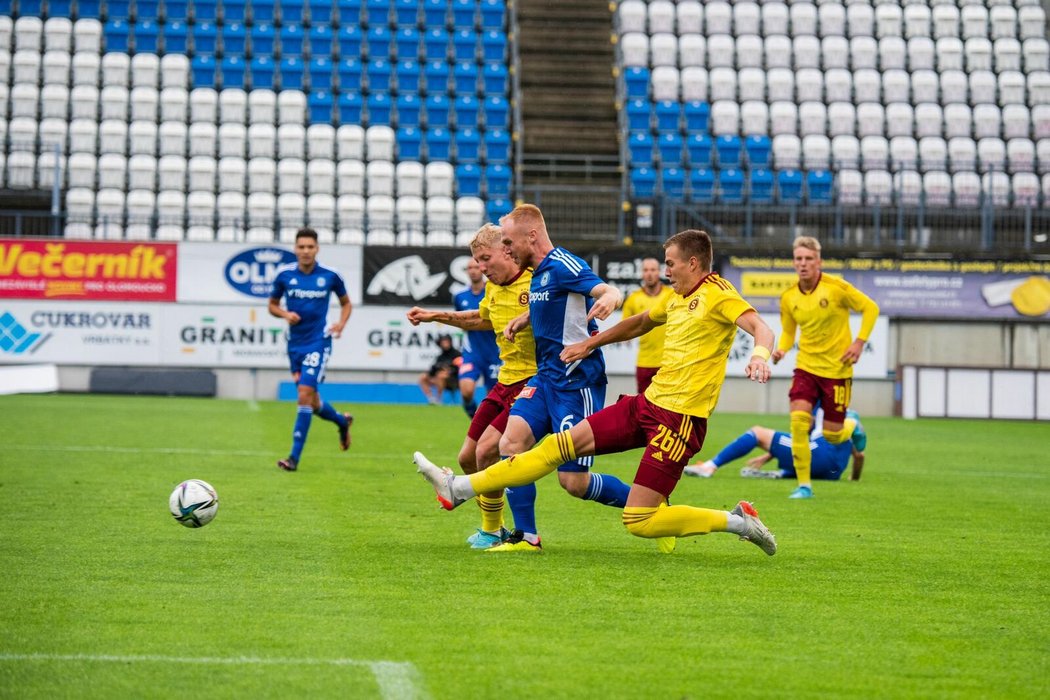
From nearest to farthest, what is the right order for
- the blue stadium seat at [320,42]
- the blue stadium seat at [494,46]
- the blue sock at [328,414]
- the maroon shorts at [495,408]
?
the maroon shorts at [495,408]
the blue sock at [328,414]
the blue stadium seat at [320,42]
the blue stadium seat at [494,46]

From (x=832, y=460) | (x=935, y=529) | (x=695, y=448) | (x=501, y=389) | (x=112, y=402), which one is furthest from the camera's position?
(x=112, y=402)

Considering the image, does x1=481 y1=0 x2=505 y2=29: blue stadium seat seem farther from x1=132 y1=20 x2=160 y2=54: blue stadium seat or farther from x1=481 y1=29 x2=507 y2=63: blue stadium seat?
x1=132 y1=20 x2=160 y2=54: blue stadium seat

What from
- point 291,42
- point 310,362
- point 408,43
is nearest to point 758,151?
point 408,43

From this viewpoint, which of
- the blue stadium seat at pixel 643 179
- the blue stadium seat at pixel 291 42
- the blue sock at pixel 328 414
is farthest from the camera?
the blue stadium seat at pixel 291 42

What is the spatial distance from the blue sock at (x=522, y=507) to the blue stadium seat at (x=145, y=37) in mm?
26875

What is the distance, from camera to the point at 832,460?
13.0 meters

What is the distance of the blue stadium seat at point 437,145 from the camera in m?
30.6

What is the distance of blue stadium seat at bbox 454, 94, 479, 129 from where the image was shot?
31516 mm

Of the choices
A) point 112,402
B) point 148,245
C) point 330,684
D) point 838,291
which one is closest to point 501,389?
point 330,684

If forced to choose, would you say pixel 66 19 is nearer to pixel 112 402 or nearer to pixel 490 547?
pixel 112 402

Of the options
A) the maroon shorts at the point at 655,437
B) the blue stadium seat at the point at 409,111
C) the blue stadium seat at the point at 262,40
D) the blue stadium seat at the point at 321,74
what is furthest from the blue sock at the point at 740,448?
the blue stadium seat at the point at 262,40

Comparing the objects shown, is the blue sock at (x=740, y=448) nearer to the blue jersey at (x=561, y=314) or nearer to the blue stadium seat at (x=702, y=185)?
the blue jersey at (x=561, y=314)

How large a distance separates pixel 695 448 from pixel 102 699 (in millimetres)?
3693

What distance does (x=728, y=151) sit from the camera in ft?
99.7
